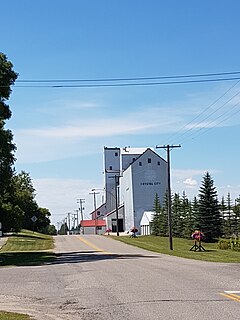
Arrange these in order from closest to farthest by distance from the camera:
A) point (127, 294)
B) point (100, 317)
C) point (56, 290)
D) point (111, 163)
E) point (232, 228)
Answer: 1. point (100, 317)
2. point (127, 294)
3. point (56, 290)
4. point (232, 228)
5. point (111, 163)

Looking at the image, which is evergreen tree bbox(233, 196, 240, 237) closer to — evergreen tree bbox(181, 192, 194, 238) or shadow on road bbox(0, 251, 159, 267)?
evergreen tree bbox(181, 192, 194, 238)

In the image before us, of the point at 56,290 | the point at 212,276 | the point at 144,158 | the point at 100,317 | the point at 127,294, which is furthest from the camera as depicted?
the point at 144,158

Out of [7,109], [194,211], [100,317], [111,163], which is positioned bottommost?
[100,317]

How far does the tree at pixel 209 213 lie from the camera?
64.2 m

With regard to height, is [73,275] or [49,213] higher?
[49,213]

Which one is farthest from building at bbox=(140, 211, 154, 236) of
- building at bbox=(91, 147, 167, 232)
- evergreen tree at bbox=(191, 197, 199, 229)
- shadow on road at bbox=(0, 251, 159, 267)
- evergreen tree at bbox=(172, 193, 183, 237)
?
shadow on road at bbox=(0, 251, 159, 267)

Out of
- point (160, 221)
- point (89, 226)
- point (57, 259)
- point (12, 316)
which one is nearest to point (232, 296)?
point (12, 316)

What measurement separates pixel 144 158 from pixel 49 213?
120 ft

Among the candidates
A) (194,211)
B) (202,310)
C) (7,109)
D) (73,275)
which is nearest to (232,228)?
(194,211)

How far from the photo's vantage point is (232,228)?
65.2 metres

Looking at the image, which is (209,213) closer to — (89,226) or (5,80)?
(5,80)

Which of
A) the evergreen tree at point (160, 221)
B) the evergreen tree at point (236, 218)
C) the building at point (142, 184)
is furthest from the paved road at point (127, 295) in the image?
the building at point (142, 184)

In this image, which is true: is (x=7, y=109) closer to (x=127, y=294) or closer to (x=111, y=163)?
(x=127, y=294)

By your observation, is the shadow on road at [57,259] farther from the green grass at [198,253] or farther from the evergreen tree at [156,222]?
the evergreen tree at [156,222]
